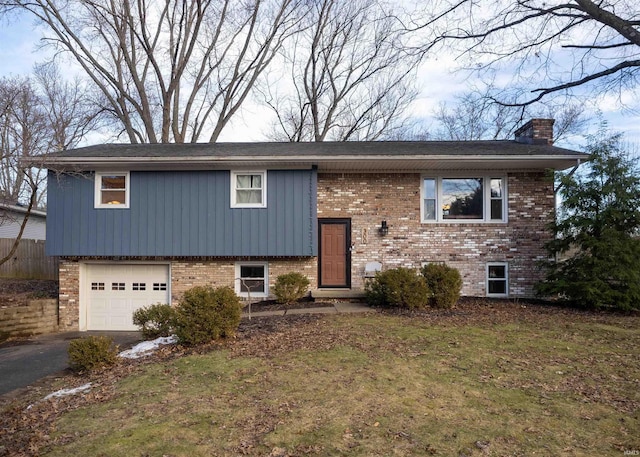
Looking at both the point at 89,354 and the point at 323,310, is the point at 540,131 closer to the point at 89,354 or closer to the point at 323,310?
the point at 323,310

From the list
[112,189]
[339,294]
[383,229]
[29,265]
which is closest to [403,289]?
[339,294]

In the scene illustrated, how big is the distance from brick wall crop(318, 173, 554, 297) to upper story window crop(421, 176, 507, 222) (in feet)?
0.70

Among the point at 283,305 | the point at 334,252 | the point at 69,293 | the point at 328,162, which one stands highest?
the point at 328,162

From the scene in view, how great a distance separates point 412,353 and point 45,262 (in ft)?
58.6

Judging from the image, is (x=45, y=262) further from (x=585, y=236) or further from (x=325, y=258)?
(x=585, y=236)

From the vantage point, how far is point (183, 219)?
509 inches

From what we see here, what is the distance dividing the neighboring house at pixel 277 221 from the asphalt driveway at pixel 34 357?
4.26 feet

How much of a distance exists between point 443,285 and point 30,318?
10993 millimetres

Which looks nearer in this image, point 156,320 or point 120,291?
point 156,320

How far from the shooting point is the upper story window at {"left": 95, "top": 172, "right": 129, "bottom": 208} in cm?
1304

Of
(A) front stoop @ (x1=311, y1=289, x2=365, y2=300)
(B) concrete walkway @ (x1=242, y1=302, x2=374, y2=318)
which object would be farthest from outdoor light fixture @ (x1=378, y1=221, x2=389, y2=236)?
(B) concrete walkway @ (x1=242, y1=302, x2=374, y2=318)

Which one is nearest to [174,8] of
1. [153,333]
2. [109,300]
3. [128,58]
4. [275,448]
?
[128,58]

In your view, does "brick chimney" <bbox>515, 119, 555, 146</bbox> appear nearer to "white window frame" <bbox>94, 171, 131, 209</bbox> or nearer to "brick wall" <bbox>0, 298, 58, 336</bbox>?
"white window frame" <bbox>94, 171, 131, 209</bbox>

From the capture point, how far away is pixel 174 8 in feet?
80.0
